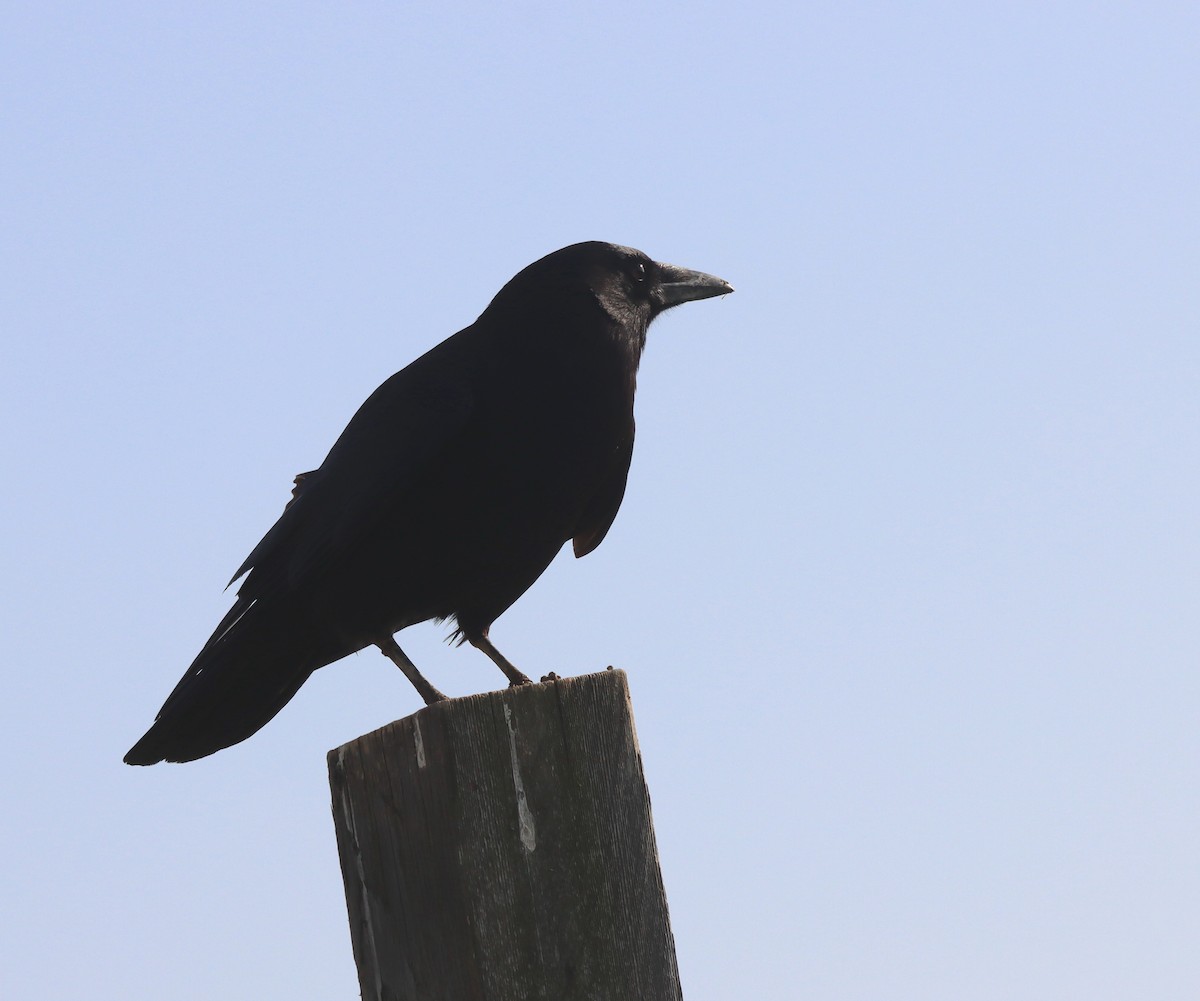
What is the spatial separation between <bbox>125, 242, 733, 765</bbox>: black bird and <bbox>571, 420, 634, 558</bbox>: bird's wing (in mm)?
251

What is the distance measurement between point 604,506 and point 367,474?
1091mm

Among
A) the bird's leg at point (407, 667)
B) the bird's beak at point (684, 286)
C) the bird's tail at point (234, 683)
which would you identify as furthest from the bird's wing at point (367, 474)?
the bird's beak at point (684, 286)

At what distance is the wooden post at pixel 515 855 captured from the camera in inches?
93.8

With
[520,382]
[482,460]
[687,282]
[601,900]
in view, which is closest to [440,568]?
[482,460]

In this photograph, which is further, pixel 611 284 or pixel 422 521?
pixel 611 284

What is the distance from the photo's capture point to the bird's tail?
180 inches

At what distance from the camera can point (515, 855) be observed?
2410 mm

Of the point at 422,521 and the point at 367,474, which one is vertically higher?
the point at 367,474

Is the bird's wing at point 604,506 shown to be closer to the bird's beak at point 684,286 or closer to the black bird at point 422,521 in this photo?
the black bird at point 422,521

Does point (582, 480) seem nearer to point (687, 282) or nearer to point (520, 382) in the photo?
point (520, 382)

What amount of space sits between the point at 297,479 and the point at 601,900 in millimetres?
3049

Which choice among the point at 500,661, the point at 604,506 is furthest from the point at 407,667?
the point at 604,506

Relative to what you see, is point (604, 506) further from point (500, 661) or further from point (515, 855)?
point (515, 855)

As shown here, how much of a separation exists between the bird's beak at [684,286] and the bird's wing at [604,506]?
0.75m
